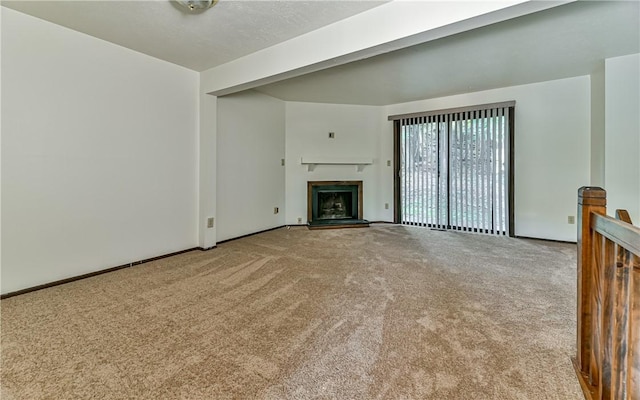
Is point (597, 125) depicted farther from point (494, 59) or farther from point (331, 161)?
point (331, 161)

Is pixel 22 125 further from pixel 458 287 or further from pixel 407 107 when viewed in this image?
pixel 407 107

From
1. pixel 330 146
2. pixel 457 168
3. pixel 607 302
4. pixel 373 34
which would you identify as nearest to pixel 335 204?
pixel 330 146

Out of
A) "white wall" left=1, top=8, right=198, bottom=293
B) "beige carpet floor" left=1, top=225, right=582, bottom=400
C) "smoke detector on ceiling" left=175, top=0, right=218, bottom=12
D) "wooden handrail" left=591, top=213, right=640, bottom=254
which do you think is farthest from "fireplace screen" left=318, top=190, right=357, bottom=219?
"wooden handrail" left=591, top=213, right=640, bottom=254

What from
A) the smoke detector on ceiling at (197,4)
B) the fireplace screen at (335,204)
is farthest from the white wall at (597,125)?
the smoke detector on ceiling at (197,4)

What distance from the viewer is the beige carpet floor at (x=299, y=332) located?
1.30 m

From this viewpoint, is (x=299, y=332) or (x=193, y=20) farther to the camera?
(x=193, y=20)

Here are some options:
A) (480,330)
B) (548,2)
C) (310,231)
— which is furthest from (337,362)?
(310,231)

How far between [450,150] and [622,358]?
13.8 feet

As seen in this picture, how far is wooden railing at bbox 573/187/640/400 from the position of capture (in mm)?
954

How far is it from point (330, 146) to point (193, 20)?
11.2ft

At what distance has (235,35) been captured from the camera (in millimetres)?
2588

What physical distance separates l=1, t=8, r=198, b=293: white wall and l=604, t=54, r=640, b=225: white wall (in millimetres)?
5107

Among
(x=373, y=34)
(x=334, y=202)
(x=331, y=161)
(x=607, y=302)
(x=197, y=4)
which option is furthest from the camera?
(x=334, y=202)

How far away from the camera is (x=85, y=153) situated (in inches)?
105
